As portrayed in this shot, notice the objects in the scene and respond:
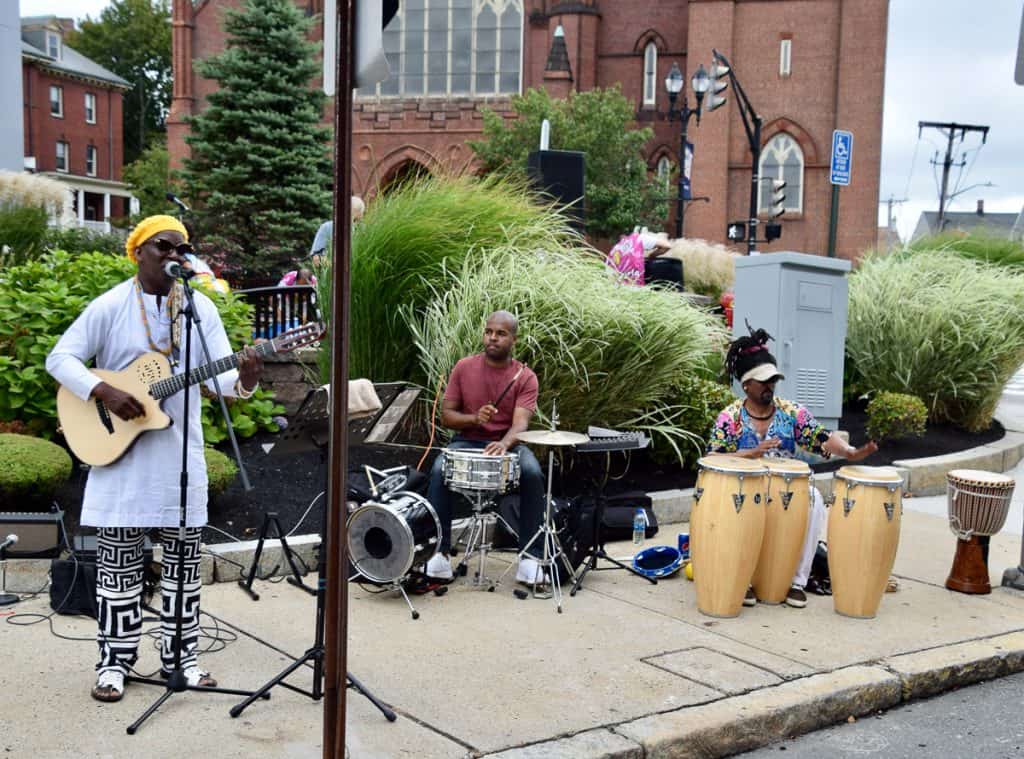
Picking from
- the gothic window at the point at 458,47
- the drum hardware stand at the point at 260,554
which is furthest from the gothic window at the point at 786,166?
the drum hardware stand at the point at 260,554

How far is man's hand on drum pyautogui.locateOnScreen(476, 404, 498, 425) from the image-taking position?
675 cm

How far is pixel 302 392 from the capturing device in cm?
1020

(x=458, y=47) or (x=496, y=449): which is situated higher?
(x=458, y=47)

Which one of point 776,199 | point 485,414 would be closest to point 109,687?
point 485,414

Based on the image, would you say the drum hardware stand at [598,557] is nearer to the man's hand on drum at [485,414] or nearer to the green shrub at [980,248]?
the man's hand on drum at [485,414]

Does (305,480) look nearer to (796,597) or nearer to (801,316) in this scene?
(796,597)

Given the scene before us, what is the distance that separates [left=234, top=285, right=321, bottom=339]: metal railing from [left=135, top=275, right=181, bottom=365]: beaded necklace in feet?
20.8

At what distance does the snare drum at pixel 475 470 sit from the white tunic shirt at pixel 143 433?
183cm

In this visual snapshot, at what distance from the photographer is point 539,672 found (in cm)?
512

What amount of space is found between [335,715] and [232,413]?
5.62 metres

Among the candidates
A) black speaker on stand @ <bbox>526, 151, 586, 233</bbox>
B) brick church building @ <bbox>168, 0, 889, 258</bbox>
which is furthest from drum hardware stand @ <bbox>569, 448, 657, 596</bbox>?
brick church building @ <bbox>168, 0, 889, 258</bbox>

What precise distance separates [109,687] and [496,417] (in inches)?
119

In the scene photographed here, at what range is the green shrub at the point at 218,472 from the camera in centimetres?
709

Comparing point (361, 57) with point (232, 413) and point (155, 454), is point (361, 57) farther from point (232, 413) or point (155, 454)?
point (232, 413)
